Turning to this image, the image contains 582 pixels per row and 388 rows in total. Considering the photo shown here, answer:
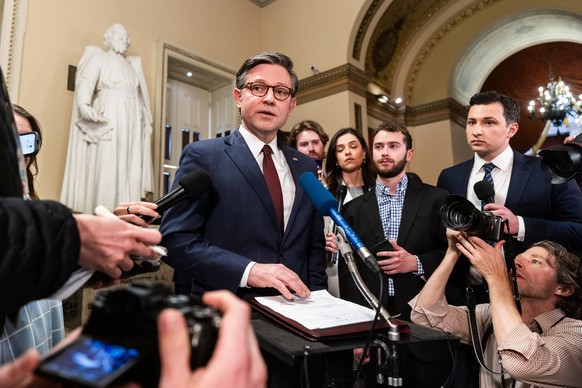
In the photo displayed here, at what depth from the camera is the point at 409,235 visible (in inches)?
87.8

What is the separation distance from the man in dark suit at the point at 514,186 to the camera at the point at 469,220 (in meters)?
0.23

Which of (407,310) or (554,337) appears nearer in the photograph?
(554,337)

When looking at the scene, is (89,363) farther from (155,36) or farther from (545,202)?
(155,36)

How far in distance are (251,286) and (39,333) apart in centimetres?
65

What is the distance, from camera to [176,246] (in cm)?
142

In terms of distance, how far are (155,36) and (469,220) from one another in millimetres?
5140

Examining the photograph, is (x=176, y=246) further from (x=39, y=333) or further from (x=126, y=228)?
(x=126, y=228)

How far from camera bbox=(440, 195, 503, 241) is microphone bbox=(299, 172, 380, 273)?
70cm

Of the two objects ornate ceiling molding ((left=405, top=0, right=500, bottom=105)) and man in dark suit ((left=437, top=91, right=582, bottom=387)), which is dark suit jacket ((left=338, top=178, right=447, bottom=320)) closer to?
man in dark suit ((left=437, top=91, right=582, bottom=387))

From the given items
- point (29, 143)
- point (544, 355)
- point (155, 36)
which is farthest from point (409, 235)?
point (155, 36)

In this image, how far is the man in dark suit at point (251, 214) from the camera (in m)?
1.37

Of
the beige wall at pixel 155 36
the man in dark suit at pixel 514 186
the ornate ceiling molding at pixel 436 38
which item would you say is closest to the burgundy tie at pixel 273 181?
the man in dark suit at pixel 514 186

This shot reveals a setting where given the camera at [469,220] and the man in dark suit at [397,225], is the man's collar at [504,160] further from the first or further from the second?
the camera at [469,220]

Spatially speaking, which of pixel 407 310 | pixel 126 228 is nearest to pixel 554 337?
pixel 407 310
